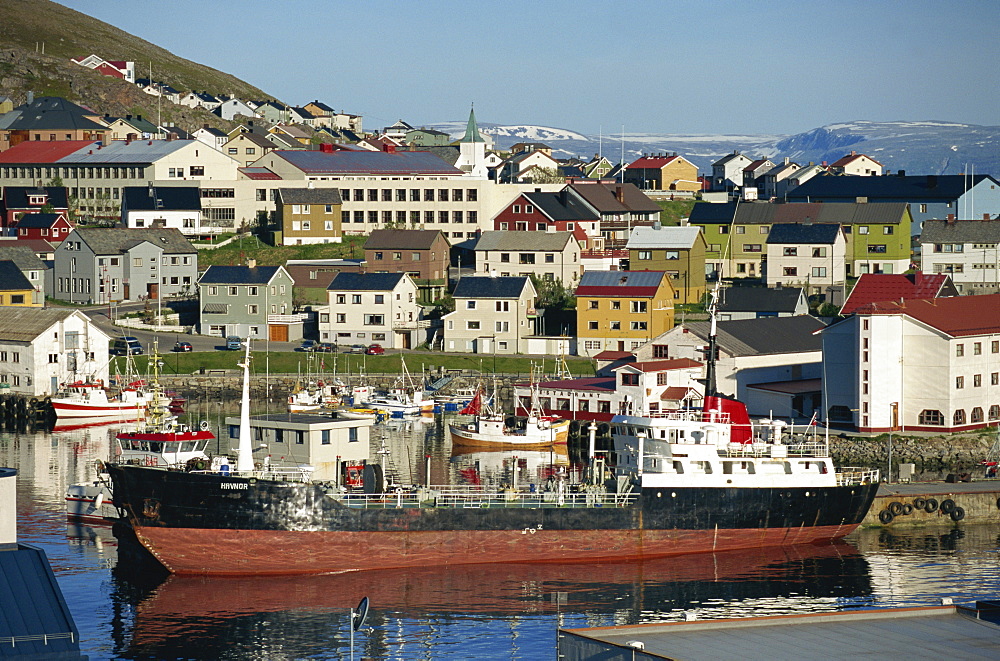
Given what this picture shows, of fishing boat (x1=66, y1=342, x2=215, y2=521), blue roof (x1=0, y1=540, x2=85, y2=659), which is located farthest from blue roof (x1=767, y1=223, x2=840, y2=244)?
blue roof (x1=0, y1=540, x2=85, y2=659)

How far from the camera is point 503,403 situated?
59.2 metres

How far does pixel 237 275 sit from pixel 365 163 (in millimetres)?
23777

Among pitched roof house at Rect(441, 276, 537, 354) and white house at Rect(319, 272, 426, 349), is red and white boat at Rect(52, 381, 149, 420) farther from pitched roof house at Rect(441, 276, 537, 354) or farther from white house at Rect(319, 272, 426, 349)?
pitched roof house at Rect(441, 276, 537, 354)

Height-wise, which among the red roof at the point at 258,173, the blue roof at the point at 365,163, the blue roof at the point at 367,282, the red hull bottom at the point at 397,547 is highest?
the blue roof at the point at 365,163

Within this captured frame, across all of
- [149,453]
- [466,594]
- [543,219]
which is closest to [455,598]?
[466,594]

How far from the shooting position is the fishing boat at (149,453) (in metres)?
37.1

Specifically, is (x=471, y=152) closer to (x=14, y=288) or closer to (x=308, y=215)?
(x=308, y=215)

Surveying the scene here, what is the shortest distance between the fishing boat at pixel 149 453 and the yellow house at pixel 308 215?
31.2 metres

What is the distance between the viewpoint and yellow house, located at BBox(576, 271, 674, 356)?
64.4 m

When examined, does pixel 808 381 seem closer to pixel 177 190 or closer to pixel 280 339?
pixel 280 339

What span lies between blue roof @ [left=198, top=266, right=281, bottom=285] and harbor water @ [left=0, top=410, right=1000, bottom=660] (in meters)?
30.7

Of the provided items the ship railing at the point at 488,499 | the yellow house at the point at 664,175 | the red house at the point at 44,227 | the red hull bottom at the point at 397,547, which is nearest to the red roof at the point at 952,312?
the red hull bottom at the point at 397,547

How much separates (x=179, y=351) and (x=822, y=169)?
198 feet

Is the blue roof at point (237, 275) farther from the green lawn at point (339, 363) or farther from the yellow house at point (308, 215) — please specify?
the yellow house at point (308, 215)
